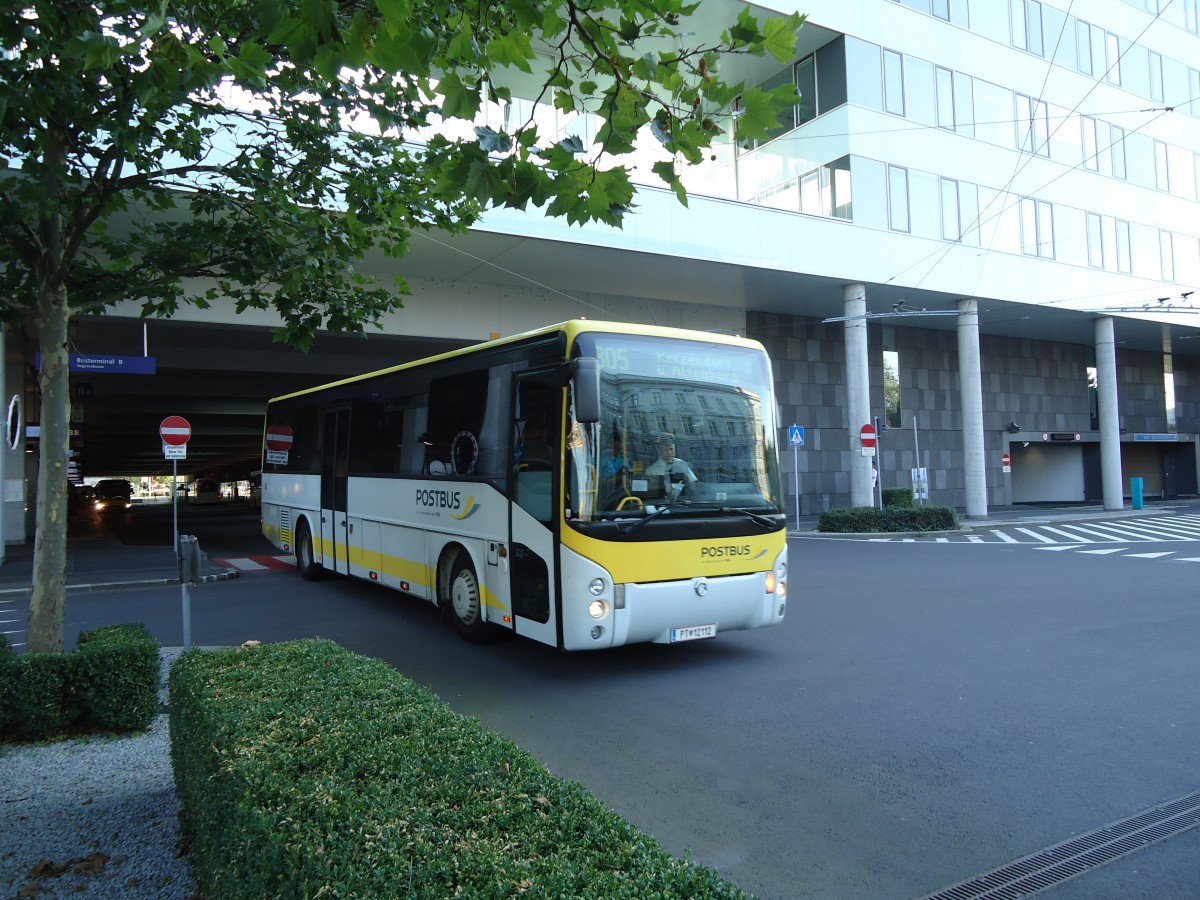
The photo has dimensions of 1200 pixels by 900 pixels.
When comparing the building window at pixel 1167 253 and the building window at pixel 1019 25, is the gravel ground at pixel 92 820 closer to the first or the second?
the building window at pixel 1019 25

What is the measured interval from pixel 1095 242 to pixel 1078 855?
112ft

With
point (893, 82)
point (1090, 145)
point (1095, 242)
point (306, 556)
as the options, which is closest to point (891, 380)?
point (1095, 242)

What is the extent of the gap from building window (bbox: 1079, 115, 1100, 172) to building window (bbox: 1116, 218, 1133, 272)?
2640mm

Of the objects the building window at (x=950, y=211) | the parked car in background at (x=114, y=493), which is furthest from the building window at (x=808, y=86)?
the parked car in background at (x=114, y=493)

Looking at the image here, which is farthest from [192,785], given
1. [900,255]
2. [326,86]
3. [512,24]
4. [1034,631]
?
[900,255]

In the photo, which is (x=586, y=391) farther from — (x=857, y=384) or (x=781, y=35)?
(x=857, y=384)

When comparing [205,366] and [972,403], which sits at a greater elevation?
[205,366]

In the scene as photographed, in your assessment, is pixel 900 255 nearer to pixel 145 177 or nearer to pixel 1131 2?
pixel 1131 2

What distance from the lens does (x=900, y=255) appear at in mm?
26781

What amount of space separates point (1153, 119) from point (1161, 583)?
29.6 meters

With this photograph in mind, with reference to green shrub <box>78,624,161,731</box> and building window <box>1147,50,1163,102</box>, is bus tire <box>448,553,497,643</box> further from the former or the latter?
building window <box>1147,50,1163,102</box>

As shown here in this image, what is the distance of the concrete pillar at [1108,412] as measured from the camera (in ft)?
108

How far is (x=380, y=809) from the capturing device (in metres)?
2.67

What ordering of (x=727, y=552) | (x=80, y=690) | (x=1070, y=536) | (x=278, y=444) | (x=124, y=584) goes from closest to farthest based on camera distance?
(x=80, y=690), (x=727, y=552), (x=124, y=584), (x=278, y=444), (x=1070, y=536)
